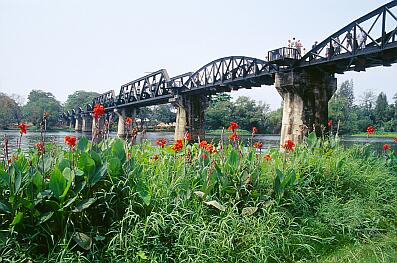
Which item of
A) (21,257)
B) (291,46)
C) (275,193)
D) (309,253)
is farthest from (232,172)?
(291,46)

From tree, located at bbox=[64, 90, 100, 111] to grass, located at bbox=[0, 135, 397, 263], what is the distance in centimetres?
10788

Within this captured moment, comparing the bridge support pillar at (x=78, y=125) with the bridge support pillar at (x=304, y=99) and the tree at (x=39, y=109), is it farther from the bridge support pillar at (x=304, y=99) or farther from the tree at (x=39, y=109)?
the bridge support pillar at (x=304, y=99)

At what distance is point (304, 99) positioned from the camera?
22.0 metres

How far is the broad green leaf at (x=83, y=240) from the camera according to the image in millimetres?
2812

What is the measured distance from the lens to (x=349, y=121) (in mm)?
77000

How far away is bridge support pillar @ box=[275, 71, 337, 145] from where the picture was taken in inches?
864

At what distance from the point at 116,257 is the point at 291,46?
22277 mm

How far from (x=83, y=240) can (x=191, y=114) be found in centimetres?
A: 3780

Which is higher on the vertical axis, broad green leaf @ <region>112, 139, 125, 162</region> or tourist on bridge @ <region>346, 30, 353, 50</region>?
tourist on bridge @ <region>346, 30, 353, 50</region>

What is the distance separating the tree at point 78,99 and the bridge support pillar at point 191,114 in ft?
237

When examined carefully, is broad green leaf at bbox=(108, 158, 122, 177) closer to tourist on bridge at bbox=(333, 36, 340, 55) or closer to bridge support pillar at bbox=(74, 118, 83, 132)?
tourist on bridge at bbox=(333, 36, 340, 55)

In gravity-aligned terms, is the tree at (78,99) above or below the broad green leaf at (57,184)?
above

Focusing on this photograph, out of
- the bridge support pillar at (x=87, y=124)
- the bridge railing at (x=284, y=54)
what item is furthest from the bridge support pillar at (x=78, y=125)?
the bridge railing at (x=284, y=54)

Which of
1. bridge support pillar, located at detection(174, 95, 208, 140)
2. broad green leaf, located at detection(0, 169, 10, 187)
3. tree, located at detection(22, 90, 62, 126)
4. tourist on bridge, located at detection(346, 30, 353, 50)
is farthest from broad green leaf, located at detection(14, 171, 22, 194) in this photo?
bridge support pillar, located at detection(174, 95, 208, 140)
